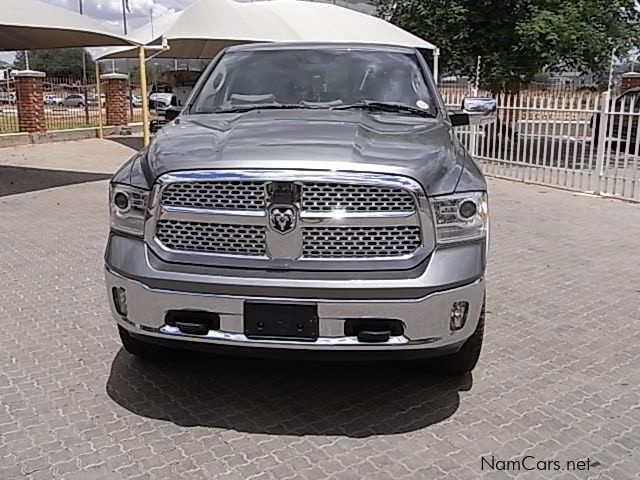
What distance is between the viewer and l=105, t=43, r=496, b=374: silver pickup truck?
308 centimetres

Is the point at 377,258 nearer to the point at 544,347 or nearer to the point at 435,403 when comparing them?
the point at 435,403

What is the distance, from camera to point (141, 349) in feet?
13.1

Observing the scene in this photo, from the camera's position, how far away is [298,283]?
121 inches

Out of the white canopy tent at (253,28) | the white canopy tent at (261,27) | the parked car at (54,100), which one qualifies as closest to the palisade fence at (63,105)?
the parked car at (54,100)

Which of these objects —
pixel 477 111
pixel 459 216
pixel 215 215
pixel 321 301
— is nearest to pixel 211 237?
pixel 215 215

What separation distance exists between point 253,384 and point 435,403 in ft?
3.30

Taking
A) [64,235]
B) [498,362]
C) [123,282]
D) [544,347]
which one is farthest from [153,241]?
[64,235]

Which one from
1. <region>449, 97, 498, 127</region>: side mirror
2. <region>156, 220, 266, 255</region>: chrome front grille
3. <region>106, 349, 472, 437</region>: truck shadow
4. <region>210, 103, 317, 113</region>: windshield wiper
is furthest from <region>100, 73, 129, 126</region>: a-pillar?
<region>156, 220, 266, 255</region>: chrome front grille

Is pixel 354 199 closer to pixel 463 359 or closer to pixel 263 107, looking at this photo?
pixel 463 359

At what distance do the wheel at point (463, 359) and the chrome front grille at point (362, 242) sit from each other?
2.36 feet

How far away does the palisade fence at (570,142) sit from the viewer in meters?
10.3

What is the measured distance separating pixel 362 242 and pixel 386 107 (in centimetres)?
161

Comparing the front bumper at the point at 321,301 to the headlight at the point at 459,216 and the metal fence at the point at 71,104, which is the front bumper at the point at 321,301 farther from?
the metal fence at the point at 71,104

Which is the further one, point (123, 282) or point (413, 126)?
point (413, 126)
